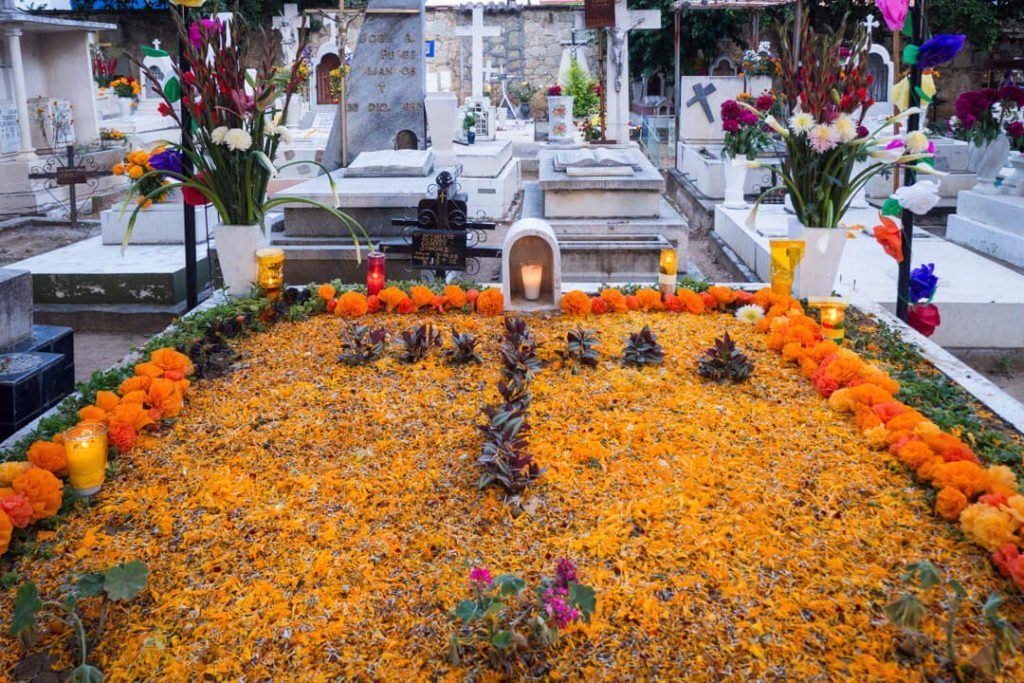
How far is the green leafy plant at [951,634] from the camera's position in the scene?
6.22 ft

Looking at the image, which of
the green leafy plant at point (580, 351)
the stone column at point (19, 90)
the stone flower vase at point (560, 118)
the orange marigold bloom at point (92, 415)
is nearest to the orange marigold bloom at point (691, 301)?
the green leafy plant at point (580, 351)

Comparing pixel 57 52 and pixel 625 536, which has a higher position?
pixel 57 52

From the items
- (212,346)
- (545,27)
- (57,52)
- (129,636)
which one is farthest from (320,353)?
(545,27)

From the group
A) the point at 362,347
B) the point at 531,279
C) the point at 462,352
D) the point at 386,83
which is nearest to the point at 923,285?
the point at 531,279

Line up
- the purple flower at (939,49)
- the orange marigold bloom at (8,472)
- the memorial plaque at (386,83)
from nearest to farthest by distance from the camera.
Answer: the orange marigold bloom at (8,472), the purple flower at (939,49), the memorial plaque at (386,83)

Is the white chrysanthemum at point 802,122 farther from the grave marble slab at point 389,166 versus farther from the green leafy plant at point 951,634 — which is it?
the grave marble slab at point 389,166

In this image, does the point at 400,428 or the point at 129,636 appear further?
the point at 400,428

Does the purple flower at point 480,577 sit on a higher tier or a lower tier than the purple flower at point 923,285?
lower

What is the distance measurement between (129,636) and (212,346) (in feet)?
6.62

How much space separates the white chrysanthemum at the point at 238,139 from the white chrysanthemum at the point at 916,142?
3493 millimetres

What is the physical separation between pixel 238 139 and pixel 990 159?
8603mm

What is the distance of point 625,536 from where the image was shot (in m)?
2.52

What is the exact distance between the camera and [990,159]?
30.8 feet

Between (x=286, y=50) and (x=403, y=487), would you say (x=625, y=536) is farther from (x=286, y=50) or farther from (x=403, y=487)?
(x=286, y=50)
